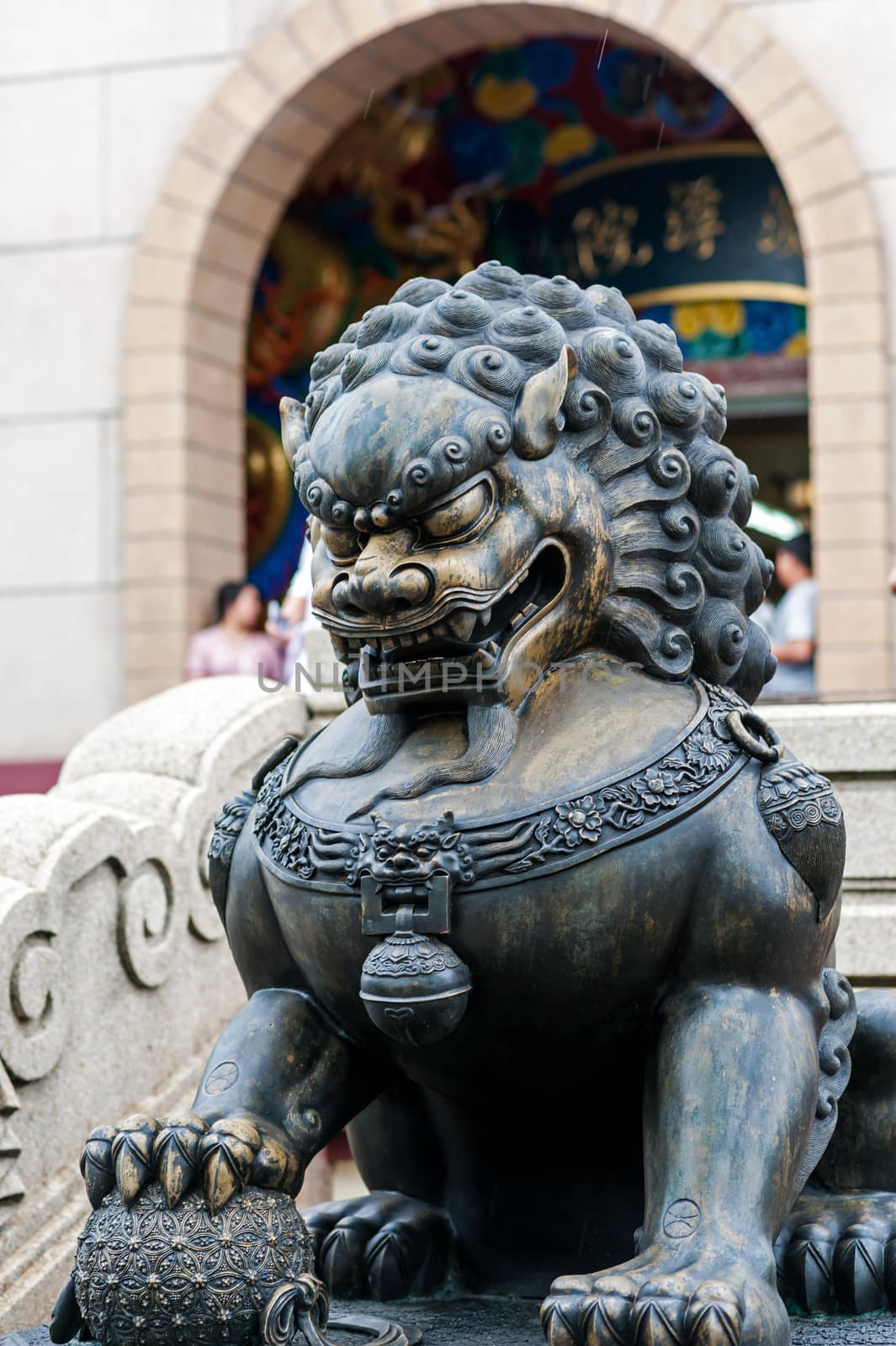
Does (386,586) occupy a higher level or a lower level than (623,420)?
lower

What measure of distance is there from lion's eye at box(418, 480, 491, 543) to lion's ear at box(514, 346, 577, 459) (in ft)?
0.24

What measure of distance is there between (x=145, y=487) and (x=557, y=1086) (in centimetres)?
847

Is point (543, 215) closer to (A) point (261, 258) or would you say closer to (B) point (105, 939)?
(A) point (261, 258)

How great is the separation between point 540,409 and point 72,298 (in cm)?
878

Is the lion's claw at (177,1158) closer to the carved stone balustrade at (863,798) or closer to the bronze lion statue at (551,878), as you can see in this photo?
the bronze lion statue at (551,878)

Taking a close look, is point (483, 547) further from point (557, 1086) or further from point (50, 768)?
point (50, 768)

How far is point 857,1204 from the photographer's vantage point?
2.09m

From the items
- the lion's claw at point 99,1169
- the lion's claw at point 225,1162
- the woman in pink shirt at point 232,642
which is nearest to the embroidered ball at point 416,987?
the lion's claw at point 225,1162

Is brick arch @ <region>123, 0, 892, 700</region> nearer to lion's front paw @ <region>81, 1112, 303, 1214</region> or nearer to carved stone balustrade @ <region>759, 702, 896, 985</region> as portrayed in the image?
carved stone balustrade @ <region>759, 702, 896, 985</region>

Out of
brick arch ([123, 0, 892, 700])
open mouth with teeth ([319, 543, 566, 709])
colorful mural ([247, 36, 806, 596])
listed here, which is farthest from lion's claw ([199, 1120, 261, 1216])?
colorful mural ([247, 36, 806, 596])

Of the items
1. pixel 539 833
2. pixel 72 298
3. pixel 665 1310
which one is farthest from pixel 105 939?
pixel 72 298

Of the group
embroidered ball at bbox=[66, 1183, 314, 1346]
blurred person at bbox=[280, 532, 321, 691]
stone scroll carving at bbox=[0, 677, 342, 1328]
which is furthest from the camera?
blurred person at bbox=[280, 532, 321, 691]

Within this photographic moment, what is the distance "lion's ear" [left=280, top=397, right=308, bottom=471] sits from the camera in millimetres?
2160

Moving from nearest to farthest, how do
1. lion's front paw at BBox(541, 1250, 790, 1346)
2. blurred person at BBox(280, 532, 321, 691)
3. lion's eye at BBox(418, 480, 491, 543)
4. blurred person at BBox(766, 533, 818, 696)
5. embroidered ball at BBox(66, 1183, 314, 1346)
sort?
lion's front paw at BBox(541, 1250, 790, 1346) → embroidered ball at BBox(66, 1183, 314, 1346) → lion's eye at BBox(418, 480, 491, 543) → blurred person at BBox(280, 532, 321, 691) → blurred person at BBox(766, 533, 818, 696)
